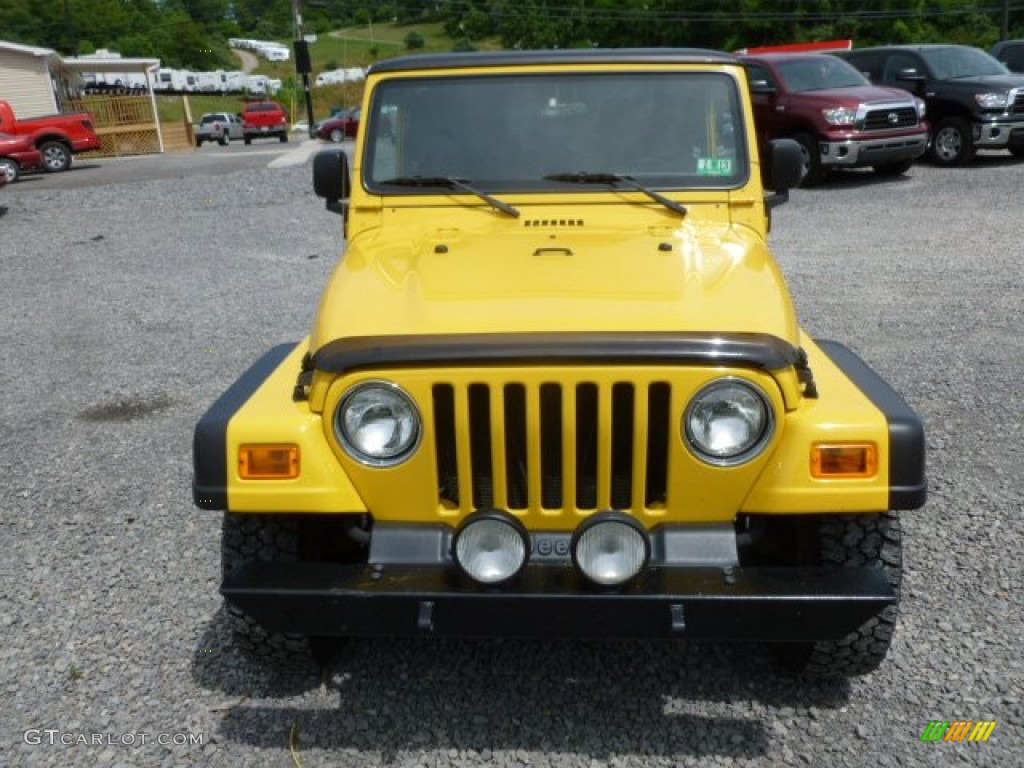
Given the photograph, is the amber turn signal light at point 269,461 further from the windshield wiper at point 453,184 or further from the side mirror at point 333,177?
the side mirror at point 333,177

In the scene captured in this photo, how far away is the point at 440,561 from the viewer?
275 cm

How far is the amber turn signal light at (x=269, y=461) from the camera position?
9.05ft

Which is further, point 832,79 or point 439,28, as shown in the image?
point 439,28

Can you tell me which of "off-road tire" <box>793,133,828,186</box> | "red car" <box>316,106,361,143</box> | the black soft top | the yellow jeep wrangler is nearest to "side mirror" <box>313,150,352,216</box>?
the black soft top

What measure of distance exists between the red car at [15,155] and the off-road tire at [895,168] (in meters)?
15.7

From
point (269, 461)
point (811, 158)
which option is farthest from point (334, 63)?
point (269, 461)

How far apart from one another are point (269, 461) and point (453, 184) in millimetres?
1511

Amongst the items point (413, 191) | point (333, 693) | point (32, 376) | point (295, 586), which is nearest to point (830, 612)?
point (295, 586)

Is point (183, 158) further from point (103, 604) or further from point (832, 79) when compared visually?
point (103, 604)

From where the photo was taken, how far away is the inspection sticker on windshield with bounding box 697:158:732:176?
3.87m

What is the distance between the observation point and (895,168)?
15.0 m

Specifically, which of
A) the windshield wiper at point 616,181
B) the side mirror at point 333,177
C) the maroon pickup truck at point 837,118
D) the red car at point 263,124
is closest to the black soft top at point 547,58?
the side mirror at point 333,177

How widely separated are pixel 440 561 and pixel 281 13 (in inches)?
4541

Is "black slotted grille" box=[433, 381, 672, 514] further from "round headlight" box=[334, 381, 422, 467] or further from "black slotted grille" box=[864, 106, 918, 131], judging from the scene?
"black slotted grille" box=[864, 106, 918, 131]
